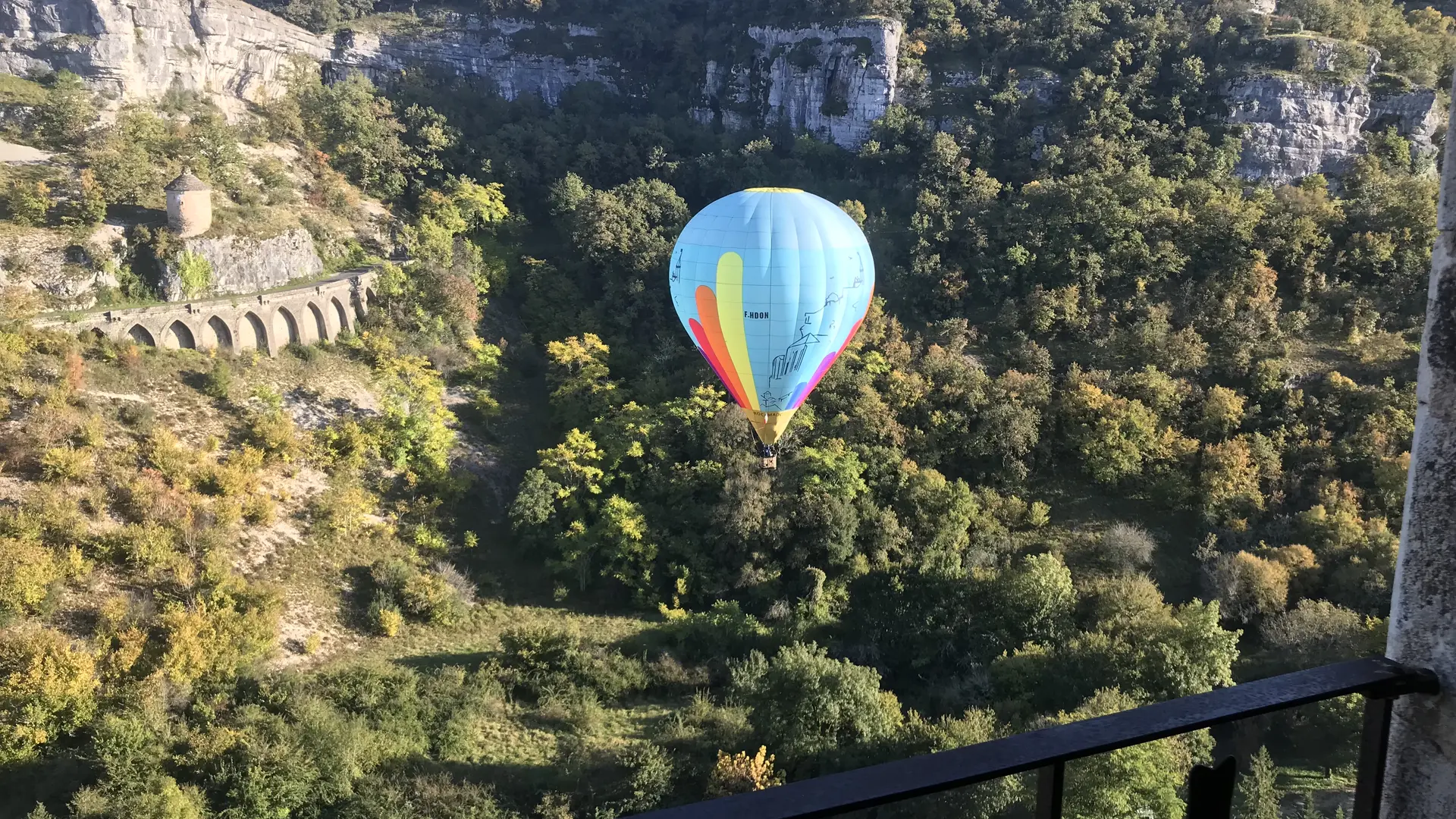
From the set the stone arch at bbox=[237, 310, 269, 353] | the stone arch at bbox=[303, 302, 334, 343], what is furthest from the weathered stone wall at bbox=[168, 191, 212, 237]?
the stone arch at bbox=[303, 302, 334, 343]

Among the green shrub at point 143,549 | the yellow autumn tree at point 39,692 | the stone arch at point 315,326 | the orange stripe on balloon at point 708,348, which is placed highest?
the orange stripe on balloon at point 708,348

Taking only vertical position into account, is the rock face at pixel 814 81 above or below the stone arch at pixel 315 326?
above

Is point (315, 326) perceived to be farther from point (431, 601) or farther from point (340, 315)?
point (431, 601)

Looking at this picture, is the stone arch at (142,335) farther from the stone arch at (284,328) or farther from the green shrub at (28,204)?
the green shrub at (28,204)

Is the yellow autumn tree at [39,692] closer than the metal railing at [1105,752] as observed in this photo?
No

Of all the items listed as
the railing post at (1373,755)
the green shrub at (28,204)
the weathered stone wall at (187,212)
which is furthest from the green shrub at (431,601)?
the railing post at (1373,755)

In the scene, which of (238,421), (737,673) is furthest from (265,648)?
(737,673)

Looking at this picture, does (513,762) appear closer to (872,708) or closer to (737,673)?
(737,673)

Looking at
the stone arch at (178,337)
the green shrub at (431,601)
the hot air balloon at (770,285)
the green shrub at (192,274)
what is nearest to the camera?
the hot air balloon at (770,285)
